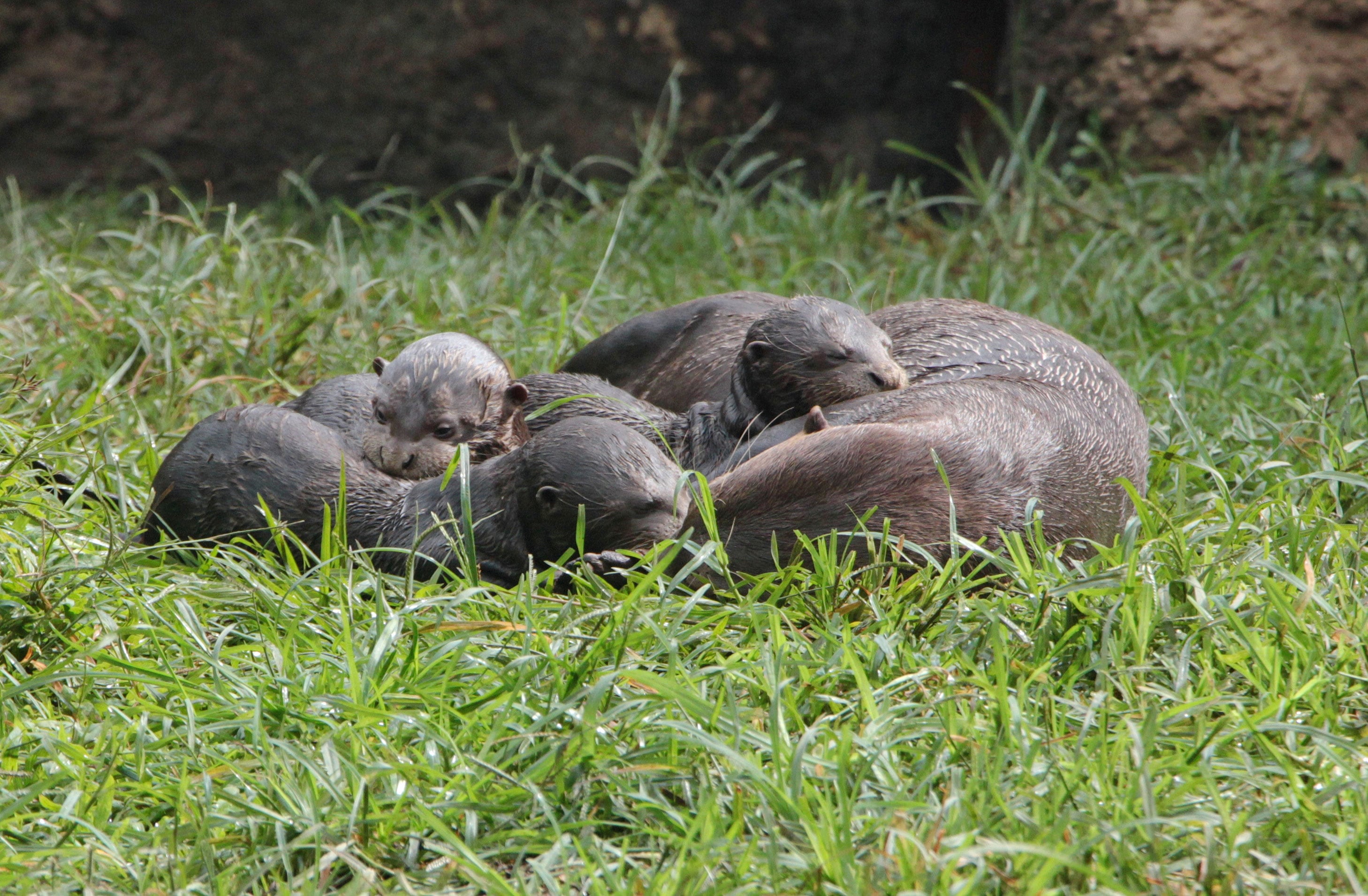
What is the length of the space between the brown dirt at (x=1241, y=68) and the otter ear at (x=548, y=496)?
14.0 ft

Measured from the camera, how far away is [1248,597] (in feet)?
8.38

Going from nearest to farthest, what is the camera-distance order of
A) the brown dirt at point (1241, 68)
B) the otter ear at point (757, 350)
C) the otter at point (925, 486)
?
the otter at point (925, 486)
the otter ear at point (757, 350)
the brown dirt at point (1241, 68)

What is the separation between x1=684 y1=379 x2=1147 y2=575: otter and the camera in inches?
108

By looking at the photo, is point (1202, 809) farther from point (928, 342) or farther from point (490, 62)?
point (490, 62)

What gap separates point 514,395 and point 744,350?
656 millimetres

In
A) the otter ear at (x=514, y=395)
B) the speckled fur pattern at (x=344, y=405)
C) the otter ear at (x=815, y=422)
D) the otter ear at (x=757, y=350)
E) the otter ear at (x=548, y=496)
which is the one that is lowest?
the speckled fur pattern at (x=344, y=405)

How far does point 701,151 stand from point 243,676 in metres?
5.08

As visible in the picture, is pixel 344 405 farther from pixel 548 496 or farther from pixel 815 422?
pixel 815 422

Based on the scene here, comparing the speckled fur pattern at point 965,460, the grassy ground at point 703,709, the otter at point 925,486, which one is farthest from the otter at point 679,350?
the grassy ground at point 703,709

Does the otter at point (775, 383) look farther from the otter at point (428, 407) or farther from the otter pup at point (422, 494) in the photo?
the otter pup at point (422, 494)

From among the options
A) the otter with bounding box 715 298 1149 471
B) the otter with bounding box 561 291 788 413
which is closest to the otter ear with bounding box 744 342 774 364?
the otter with bounding box 715 298 1149 471

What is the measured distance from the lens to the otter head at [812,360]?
11.1 ft

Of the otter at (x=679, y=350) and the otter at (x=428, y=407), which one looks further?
the otter at (x=679, y=350)

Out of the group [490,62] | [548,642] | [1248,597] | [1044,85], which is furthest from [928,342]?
[490,62]
